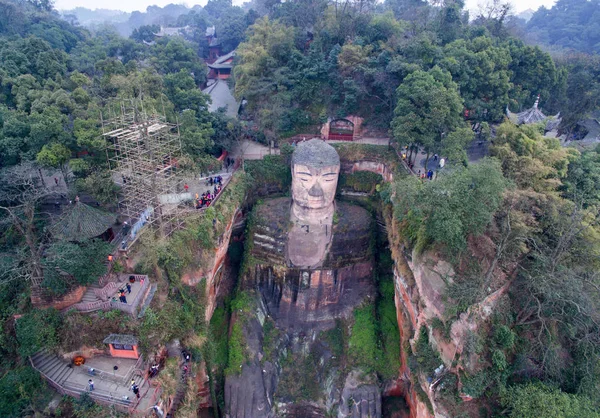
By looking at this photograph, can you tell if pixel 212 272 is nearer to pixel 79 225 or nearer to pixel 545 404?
pixel 79 225

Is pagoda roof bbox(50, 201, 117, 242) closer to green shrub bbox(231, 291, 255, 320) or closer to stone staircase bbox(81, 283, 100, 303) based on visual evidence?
stone staircase bbox(81, 283, 100, 303)

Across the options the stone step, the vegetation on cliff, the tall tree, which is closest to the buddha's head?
the tall tree

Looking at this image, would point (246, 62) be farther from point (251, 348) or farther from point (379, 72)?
point (251, 348)

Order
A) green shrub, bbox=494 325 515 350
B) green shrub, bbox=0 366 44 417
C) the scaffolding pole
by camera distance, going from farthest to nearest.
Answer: the scaffolding pole
green shrub, bbox=494 325 515 350
green shrub, bbox=0 366 44 417

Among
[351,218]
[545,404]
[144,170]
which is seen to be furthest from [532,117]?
[144,170]

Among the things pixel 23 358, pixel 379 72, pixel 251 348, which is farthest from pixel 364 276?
pixel 23 358

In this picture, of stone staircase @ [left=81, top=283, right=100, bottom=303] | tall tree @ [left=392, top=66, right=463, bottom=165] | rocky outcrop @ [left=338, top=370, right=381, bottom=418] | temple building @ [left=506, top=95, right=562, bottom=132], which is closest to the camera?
stone staircase @ [left=81, top=283, right=100, bottom=303]

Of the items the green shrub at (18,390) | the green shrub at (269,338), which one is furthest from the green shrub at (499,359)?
the green shrub at (18,390)

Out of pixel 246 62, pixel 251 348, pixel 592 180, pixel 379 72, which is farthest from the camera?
pixel 246 62
